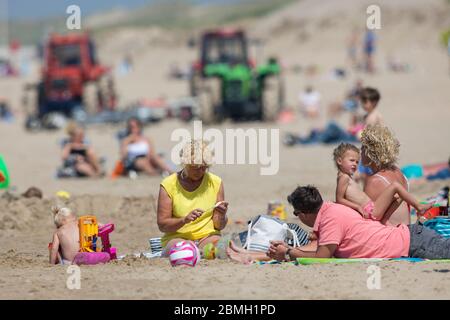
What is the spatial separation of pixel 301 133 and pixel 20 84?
20521mm

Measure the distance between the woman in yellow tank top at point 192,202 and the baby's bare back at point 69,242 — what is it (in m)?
0.63

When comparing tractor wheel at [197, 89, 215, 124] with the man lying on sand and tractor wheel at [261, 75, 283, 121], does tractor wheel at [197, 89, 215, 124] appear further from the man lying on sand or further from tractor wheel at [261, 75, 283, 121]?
the man lying on sand

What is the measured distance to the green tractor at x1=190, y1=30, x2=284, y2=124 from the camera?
22016 millimetres

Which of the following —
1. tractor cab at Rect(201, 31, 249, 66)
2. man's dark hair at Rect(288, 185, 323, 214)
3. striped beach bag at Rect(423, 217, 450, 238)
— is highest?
tractor cab at Rect(201, 31, 249, 66)

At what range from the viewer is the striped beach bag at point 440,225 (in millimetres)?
6770

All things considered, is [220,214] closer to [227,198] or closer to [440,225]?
[440,225]

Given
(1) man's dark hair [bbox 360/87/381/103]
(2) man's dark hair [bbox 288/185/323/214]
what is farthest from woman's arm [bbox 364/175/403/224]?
(1) man's dark hair [bbox 360/87/381/103]

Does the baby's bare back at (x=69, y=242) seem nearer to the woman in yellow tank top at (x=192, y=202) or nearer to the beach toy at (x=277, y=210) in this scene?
the woman in yellow tank top at (x=192, y=202)

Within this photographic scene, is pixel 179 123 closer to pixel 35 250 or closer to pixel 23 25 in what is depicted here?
pixel 35 250

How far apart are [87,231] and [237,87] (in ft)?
51.3

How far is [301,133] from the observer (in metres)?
20.1

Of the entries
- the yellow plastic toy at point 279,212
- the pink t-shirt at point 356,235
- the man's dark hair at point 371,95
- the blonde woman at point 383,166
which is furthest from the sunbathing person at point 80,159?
the pink t-shirt at point 356,235

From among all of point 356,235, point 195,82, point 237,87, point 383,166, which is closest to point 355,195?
point 383,166

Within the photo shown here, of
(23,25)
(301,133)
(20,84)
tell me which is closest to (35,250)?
(301,133)
